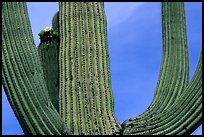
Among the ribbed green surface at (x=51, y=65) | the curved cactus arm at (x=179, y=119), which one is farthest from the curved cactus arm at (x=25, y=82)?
the curved cactus arm at (x=179, y=119)

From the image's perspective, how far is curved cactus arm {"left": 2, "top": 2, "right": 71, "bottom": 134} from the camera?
5.66 m

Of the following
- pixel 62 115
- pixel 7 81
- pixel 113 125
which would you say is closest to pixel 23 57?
pixel 7 81

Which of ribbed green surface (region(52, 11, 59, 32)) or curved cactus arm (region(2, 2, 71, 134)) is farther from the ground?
ribbed green surface (region(52, 11, 59, 32))

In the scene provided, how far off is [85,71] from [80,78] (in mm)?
112

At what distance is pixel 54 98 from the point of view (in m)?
6.63

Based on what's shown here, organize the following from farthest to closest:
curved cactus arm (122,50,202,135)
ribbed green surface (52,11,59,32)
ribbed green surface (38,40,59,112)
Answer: ribbed green surface (52,11,59,32)
ribbed green surface (38,40,59,112)
curved cactus arm (122,50,202,135)

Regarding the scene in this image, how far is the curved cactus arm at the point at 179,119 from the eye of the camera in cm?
563

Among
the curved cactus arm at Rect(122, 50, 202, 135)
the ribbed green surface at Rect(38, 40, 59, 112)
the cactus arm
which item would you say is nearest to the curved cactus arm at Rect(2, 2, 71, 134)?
the ribbed green surface at Rect(38, 40, 59, 112)

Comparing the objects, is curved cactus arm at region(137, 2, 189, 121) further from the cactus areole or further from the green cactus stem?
the cactus areole

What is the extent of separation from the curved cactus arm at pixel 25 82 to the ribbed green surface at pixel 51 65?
570 mm

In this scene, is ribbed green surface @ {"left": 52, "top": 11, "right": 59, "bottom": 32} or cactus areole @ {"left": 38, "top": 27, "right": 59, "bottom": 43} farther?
ribbed green surface @ {"left": 52, "top": 11, "right": 59, "bottom": 32}

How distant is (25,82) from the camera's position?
585 cm

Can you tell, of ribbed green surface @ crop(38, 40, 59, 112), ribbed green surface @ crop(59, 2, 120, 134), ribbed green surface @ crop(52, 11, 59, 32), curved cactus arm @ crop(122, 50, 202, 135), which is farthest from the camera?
ribbed green surface @ crop(52, 11, 59, 32)

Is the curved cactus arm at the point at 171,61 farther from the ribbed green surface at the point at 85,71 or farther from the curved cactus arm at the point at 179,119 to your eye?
the ribbed green surface at the point at 85,71
